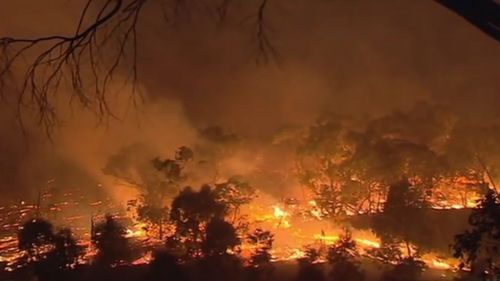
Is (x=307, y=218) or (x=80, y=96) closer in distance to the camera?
(x=80, y=96)

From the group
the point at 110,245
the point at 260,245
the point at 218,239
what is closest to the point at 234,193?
the point at 260,245

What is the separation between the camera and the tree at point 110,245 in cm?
1016

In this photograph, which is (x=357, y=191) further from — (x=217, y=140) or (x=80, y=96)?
(x=80, y=96)

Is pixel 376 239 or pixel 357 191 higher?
Result: pixel 357 191

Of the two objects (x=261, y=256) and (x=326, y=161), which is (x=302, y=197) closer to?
(x=326, y=161)

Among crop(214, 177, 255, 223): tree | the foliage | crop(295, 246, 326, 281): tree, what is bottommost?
crop(295, 246, 326, 281): tree

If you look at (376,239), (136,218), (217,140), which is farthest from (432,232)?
(136,218)

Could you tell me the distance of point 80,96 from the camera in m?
2.53

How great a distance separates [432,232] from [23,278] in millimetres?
7501

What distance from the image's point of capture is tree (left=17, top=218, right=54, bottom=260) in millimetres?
9398

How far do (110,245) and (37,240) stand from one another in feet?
5.03

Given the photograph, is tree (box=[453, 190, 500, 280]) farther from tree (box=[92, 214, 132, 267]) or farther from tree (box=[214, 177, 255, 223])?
tree (box=[214, 177, 255, 223])

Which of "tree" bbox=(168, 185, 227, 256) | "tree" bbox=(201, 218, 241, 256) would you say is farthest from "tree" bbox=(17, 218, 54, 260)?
"tree" bbox=(201, 218, 241, 256)

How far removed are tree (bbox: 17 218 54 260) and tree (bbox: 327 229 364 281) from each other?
4.84 metres
